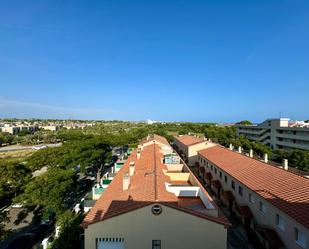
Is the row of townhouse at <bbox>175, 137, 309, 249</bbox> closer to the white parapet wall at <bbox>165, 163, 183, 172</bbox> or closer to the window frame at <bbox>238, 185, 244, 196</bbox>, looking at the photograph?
the window frame at <bbox>238, 185, 244, 196</bbox>

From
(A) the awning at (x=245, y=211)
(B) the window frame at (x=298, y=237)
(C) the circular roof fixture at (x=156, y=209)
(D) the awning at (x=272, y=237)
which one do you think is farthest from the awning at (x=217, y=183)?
(C) the circular roof fixture at (x=156, y=209)

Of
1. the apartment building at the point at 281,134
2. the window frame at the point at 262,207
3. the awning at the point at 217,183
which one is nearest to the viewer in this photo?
the window frame at the point at 262,207

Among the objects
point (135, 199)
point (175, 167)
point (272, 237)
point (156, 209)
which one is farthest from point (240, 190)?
point (156, 209)

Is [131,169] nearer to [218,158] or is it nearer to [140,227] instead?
[140,227]

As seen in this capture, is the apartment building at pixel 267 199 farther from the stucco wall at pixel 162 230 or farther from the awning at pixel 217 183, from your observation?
the stucco wall at pixel 162 230

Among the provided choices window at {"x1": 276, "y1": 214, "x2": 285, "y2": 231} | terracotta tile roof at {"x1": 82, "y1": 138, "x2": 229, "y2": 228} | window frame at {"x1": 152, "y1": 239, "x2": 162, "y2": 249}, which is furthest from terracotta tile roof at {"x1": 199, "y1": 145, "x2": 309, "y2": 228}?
window frame at {"x1": 152, "y1": 239, "x2": 162, "y2": 249}

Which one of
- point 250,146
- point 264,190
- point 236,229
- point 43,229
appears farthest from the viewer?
point 250,146

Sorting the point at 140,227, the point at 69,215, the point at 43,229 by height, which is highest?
the point at 140,227

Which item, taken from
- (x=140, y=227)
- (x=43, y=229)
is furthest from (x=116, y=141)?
(x=140, y=227)
